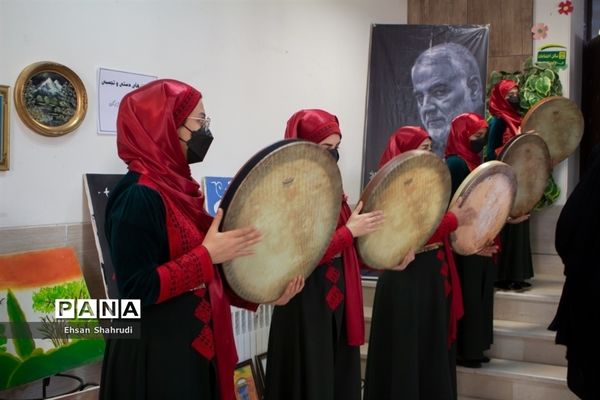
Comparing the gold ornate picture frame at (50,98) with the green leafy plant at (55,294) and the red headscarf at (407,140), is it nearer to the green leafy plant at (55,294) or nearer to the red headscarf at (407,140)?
the green leafy plant at (55,294)

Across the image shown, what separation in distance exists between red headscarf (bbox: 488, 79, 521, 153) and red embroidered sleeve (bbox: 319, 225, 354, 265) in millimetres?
2401

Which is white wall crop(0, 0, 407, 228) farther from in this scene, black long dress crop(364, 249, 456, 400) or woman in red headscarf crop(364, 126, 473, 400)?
black long dress crop(364, 249, 456, 400)

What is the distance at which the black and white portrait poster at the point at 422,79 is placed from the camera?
4367 mm

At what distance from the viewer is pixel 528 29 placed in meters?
4.42

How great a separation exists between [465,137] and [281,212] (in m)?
2.10

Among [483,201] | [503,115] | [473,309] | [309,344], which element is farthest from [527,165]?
[309,344]

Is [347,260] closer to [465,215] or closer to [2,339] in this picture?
[465,215]

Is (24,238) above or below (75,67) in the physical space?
below

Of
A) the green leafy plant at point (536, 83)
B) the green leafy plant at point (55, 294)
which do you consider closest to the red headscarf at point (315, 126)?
the green leafy plant at point (55, 294)

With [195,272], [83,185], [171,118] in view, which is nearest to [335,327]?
[195,272]

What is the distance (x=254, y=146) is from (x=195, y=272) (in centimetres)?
228

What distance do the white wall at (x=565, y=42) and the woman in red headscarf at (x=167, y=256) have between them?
3.56 m

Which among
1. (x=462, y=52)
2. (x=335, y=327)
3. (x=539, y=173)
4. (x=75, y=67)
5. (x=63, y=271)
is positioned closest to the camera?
(x=335, y=327)

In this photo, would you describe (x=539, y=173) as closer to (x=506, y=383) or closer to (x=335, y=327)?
(x=506, y=383)
